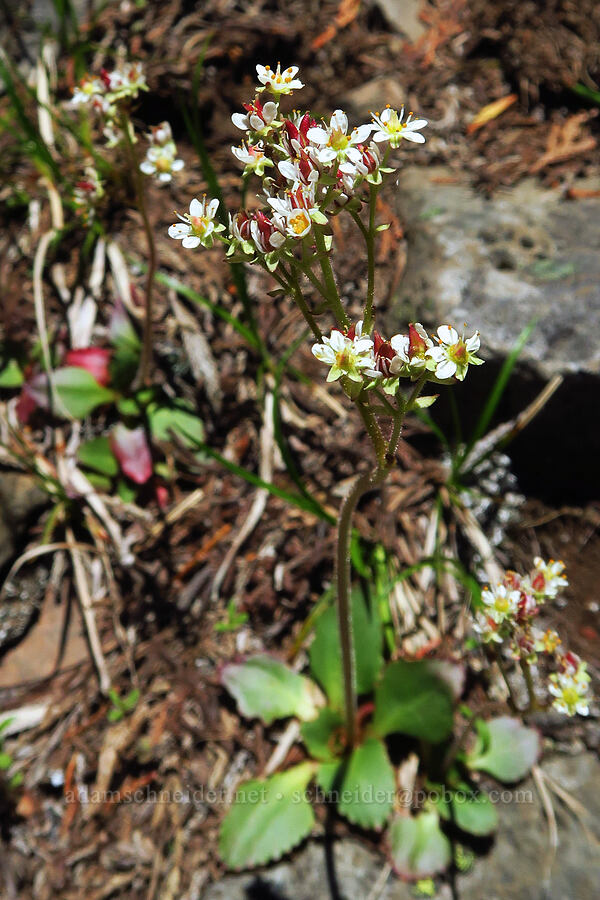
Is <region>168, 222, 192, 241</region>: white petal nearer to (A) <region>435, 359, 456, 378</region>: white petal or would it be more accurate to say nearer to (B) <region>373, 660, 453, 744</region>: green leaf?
(A) <region>435, 359, 456, 378</region>: white petal

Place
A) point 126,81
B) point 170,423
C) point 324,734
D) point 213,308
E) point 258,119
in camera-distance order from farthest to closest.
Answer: point 170,423, point 213,308, point 324,734, point 126,81, point 258,119

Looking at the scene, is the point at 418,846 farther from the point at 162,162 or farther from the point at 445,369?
the point at 162,162

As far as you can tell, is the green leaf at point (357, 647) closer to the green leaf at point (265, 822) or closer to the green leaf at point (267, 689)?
the green leaf at point (267, 689)

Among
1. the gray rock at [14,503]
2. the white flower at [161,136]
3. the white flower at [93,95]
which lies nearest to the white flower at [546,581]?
the white flower at [161,136]

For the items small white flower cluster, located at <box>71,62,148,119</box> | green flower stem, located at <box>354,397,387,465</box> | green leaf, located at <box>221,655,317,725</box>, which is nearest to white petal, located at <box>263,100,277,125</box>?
green flower stem, located at <box>354,397,387,465</box>

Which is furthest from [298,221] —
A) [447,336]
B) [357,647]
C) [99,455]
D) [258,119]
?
[99,455]
